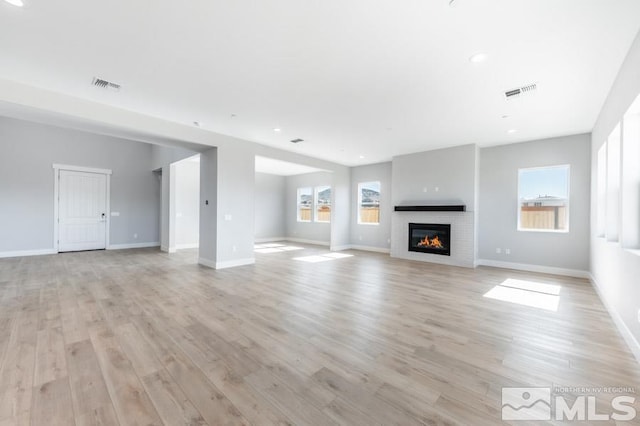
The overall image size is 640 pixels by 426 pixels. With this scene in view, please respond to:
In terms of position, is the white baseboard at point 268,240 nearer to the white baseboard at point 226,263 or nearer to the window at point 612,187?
the white baseboard at point 226,263

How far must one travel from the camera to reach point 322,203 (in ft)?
33.7

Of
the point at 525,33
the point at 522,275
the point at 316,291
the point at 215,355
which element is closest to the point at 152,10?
the point at 215,355

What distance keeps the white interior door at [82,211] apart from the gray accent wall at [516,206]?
34.3 feet

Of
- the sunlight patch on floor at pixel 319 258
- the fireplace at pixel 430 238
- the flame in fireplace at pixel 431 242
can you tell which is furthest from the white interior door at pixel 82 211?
the flame in fireplace at pixel 431 242

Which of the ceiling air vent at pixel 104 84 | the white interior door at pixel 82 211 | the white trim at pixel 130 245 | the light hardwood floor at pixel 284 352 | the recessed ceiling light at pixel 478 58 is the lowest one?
the light hardwood floor at pixel 284 352

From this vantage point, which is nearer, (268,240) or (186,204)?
(186,204)

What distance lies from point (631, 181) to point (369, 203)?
6359 millimetres

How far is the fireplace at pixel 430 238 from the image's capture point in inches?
256

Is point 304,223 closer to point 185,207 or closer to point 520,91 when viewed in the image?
point 185,207

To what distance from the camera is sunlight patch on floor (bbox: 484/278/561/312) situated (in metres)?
3.61

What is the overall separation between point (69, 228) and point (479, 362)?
971 centimetres

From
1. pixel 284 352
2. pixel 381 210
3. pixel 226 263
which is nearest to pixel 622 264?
pixel 284 352

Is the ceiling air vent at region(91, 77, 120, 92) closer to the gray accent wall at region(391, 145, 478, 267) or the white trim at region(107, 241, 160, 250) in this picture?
the gray accent wall at region(391, 145, 478, 267)

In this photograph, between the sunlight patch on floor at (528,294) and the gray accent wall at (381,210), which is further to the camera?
the gray accent wall at (381,210)
